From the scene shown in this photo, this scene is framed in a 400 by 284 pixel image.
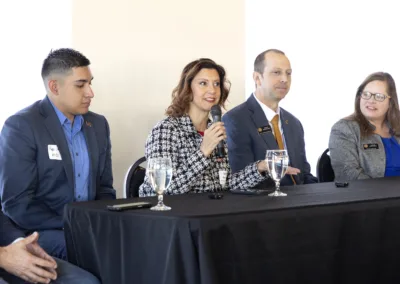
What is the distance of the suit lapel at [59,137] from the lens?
2680 millimetres

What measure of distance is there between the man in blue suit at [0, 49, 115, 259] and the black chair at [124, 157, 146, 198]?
17 cm

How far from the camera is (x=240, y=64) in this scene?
4406mm

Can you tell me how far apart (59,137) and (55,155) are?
0.28ft

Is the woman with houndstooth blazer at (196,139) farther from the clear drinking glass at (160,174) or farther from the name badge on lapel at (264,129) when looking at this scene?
the clear drinking glass at (160,174)

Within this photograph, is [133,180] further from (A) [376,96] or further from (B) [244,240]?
(A) [376,96]

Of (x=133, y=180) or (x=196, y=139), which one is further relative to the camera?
(x=133, y=180)

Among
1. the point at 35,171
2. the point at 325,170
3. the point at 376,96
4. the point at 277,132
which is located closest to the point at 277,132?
the point at 277,132

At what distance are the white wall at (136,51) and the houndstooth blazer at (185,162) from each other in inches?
34.6

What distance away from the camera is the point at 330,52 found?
5.30 meters

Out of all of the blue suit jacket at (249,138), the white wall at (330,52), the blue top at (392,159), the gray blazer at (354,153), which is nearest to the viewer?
the blue suit jacket at (249,138)

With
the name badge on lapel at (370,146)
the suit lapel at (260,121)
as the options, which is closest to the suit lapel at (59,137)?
the suit lapel at (260,121)

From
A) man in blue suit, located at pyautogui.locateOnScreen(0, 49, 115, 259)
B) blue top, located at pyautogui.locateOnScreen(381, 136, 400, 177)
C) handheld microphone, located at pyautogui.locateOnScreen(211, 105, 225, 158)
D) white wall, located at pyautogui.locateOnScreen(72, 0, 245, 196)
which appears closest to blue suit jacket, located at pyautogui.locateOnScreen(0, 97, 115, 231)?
man in blue suit, located at pyautogui.locateOnScreen(0, 49, 115, 259)

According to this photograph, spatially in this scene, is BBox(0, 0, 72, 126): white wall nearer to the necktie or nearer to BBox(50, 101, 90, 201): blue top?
BBox(50, 101, 90, 201): blue top

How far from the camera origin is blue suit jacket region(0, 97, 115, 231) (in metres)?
2.54
